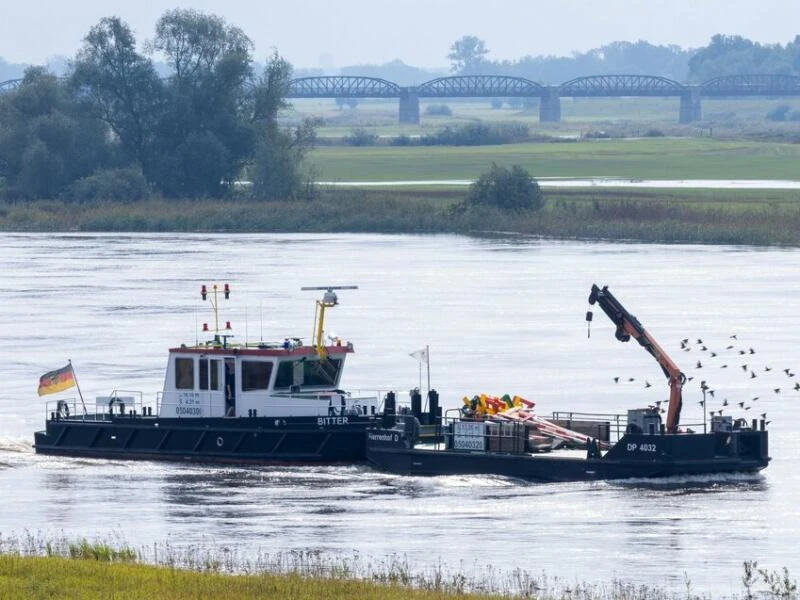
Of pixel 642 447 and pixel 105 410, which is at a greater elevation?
pixel 642 447

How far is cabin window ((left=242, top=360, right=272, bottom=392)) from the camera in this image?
3822 centimetres

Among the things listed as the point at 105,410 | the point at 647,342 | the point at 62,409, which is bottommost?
the point at 105,410

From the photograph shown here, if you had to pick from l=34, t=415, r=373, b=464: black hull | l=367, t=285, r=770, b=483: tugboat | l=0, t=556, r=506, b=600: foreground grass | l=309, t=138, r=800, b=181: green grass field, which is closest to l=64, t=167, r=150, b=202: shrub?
l=309, t=138, r=800, b=181: green grass field

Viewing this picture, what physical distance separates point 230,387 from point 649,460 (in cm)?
875

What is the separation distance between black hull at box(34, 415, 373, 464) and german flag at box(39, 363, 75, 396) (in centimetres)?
67

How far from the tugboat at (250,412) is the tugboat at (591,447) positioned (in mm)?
1107

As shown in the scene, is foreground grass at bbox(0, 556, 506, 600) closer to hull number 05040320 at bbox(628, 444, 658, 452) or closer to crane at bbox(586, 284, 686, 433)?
hull number 05040320 at bbox(628, 444, 658, 452)

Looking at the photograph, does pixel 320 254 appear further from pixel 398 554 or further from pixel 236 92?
pixel 398 554

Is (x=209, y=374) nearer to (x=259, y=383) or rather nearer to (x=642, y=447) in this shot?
(x=259, y=383)

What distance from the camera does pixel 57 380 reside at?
39.9 meters

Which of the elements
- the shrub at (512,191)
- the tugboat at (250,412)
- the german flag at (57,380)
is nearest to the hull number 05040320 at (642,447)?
the tugboat at (250,412)

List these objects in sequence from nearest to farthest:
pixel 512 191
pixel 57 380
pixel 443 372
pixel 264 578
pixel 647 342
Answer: pixel 264 578 < pixel 647 342 < pixel 57 380 < pixel 443 372 < pixel 512 191

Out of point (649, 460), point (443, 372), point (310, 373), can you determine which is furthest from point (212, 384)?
point (443, 372)

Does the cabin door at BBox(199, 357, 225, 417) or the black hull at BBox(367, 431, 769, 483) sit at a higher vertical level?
the cabin door at BBox(199, 357, 225, 417)
